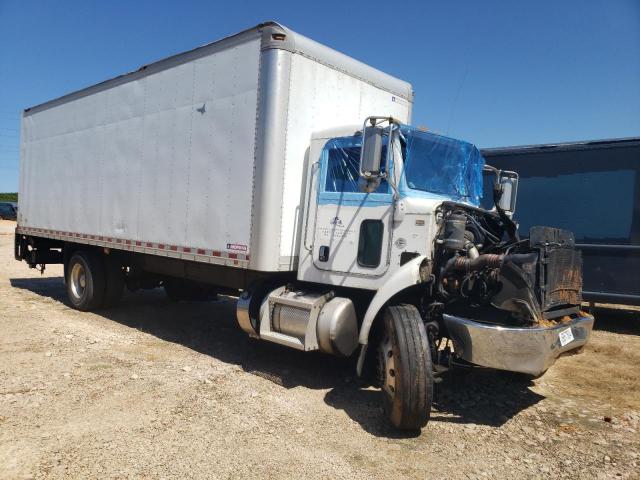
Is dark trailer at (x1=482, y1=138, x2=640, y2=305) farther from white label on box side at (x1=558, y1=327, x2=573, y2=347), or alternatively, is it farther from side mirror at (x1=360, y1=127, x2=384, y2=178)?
side mirror at (x1=360, y1=127, x2=384, y2=178)

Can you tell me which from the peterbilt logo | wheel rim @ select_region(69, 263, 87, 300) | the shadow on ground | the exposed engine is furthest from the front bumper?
wheel rim @ select_region(69, 263, 87, 300)

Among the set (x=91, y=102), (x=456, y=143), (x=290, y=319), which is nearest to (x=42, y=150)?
(x=91, y=102)

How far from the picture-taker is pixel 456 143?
5.51 meters

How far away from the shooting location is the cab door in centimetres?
498

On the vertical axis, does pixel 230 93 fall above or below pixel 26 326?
above

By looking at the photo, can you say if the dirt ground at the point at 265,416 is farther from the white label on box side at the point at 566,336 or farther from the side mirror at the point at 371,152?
the side mirror at the point at 371,152

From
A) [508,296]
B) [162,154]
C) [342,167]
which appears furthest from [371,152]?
[162,154]

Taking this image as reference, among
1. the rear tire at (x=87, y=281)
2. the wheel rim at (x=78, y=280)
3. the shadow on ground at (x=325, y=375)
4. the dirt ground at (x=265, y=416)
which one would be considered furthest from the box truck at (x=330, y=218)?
the wheel rim at (x=78, y=280)

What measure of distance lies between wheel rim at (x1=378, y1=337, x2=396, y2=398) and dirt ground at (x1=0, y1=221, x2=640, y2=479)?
351 mm

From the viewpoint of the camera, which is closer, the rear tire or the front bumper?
the front bumper

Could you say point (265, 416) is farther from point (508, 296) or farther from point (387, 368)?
point (508, 296)

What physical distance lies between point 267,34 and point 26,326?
5263mm

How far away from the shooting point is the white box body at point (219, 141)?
18.1 feet

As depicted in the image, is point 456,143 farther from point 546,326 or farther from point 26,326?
point 26,326
